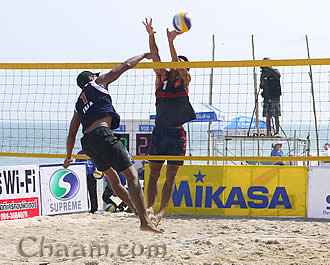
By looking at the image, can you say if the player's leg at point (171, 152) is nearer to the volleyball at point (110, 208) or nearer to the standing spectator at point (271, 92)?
the volleyball at point (110, 208)

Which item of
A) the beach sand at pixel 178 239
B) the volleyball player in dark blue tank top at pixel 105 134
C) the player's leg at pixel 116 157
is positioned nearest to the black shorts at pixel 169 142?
the volleyball player in dark blue tank top at pixel 105 134

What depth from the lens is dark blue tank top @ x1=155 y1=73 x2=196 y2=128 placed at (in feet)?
16.9

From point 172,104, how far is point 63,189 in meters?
4.82

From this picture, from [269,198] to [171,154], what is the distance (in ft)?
13.9

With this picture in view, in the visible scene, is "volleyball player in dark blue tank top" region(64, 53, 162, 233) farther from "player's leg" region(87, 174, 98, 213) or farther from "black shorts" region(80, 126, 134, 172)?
"player's leg" region(87, 174, 98, 213)

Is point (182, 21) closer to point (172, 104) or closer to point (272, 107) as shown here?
point (172, 104)

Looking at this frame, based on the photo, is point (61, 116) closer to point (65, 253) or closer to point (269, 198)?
point (65, 253)

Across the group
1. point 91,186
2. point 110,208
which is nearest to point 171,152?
point 110,208

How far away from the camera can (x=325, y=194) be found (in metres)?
9.18

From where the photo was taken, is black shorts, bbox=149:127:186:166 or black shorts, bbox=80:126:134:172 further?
→ black shorts, bbox=149:127:186:166

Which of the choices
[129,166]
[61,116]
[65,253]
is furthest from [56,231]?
[129,166]

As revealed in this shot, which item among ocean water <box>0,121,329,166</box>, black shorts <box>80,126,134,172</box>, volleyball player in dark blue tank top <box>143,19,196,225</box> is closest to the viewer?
black shorts <box>80,126,134,172</box>

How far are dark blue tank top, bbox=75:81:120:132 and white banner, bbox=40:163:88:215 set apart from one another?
477cm

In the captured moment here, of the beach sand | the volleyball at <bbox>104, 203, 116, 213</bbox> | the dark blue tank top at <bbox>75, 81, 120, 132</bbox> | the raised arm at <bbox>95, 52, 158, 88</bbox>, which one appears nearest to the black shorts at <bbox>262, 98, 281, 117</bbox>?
the beach sand
